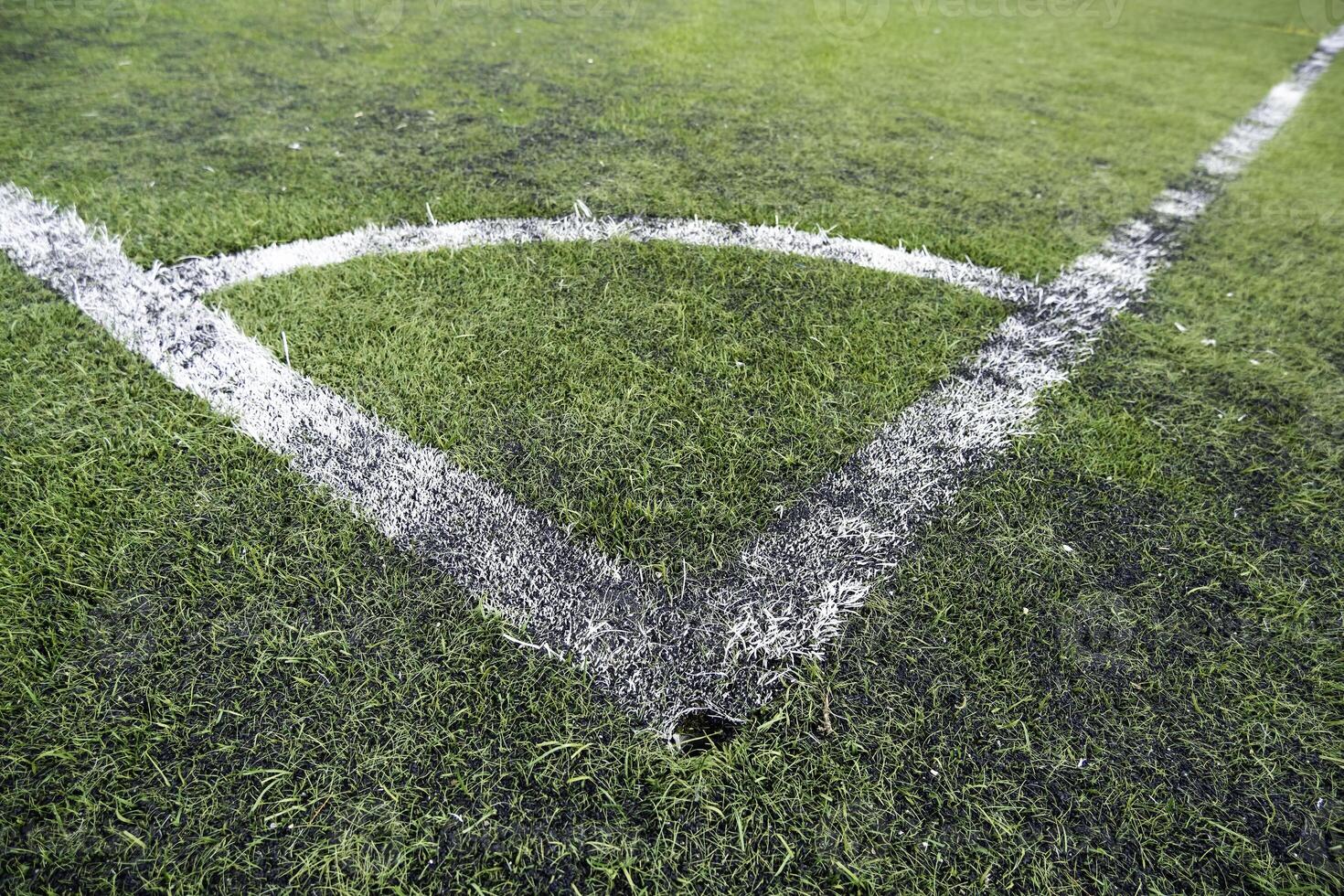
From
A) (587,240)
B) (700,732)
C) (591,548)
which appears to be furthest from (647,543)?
(587,240)

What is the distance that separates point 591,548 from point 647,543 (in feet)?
0.39

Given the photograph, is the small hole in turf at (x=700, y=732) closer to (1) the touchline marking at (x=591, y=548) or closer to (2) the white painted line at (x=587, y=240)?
(1) the touchline marking at (x=591, y=548)

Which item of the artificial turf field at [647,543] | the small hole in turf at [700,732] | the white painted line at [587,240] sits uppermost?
the white painted line at [587,240]

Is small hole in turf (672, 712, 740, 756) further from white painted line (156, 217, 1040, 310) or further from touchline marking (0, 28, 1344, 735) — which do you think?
white painted line (156, 217, 1040, 310)

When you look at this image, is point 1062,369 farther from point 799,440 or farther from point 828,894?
point 828,894

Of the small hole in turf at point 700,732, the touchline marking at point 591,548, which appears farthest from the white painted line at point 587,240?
the small hole in turf at point 700,732

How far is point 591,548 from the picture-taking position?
147cm

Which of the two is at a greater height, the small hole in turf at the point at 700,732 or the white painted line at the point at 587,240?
the white painted line at the point at 587,240

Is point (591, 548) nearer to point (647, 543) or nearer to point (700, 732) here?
point (647, 543)

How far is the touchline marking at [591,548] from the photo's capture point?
51.8 inches

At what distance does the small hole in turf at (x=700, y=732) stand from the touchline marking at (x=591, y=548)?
15mm

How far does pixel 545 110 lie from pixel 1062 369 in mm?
2682

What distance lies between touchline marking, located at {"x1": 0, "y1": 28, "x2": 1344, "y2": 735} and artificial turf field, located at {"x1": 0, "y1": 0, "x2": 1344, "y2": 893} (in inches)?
2.5

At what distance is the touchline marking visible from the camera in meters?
1.32
